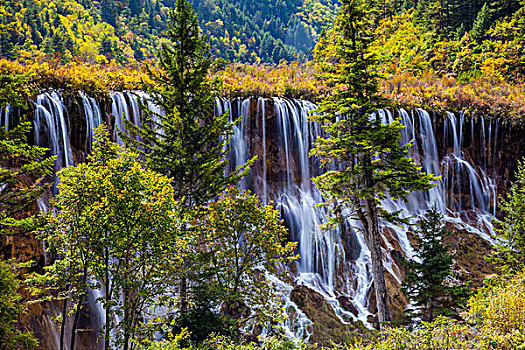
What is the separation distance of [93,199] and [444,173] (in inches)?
1081

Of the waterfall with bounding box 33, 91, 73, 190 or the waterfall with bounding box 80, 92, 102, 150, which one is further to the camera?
the waterfall with bounding box 80, 92, 102, 150

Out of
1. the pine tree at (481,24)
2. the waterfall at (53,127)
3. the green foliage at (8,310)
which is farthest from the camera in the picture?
the pine tree at (481,24)

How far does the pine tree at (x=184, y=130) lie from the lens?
1145cm

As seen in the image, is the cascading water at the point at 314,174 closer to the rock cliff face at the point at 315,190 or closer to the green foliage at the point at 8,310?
the rock cliff face at the point at 315,190

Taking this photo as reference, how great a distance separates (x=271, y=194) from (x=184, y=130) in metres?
11.4

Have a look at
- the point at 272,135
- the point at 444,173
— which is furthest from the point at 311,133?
the point at 444,173

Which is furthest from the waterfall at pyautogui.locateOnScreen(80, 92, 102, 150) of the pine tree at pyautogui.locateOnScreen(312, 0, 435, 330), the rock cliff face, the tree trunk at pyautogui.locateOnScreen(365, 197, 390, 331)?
the tree trunk at pyautogui.locateOnScreen(365, 197, 390, 331)

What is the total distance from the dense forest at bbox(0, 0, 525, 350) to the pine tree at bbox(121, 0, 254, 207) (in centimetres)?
7

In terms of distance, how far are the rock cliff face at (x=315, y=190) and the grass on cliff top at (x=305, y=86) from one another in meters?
1.08

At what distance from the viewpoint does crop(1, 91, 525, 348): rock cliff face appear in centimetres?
1658

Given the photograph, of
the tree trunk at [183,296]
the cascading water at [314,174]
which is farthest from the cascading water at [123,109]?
the tree trunk at [183,296]

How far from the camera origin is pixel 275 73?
2991 centimetres

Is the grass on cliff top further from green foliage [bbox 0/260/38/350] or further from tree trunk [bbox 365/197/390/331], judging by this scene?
green foliage [bbox 0/260/38/350]

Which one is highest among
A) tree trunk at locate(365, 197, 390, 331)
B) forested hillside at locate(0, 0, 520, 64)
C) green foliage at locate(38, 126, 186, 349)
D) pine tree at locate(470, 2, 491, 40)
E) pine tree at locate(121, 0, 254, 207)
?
forested hillside at locate(0, 0, 520, 64)
